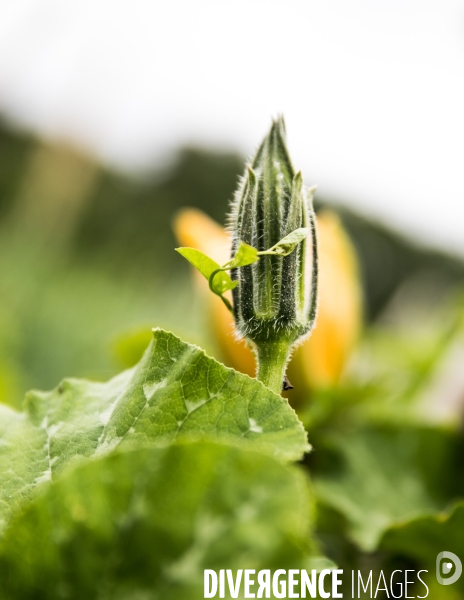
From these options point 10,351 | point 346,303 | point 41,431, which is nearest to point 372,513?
point 346,303

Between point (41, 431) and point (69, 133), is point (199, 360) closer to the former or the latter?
point (41, 431)

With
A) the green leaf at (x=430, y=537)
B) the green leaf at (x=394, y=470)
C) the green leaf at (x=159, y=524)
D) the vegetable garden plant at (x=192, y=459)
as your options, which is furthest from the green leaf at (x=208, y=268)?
the green leaf at (x=394, y=470)

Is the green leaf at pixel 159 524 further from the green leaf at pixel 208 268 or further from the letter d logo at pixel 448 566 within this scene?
the letter d logo at pixel 448 566

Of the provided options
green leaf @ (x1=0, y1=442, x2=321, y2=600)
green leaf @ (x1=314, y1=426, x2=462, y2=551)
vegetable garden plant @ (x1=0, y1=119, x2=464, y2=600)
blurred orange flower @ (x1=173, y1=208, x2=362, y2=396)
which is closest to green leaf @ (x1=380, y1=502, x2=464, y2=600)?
vegetable garden plant @ (x1=0, y1=119, x2=464, y2=600)

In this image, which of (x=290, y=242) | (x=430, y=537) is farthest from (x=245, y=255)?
(x=430, y=537)

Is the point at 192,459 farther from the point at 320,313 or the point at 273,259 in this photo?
the point at 320,313

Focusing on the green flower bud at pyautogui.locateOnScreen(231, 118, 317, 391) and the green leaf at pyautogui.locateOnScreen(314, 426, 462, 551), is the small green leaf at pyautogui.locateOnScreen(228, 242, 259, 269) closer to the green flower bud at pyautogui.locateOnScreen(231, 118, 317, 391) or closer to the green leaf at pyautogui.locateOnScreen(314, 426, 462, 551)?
the green flower bud at pyautogui.locateOnScreen(231, 118, 317, 391)

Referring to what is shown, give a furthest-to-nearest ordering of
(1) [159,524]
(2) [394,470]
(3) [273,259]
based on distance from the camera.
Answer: (2) [394,470] < (3) [273,259] < (1) [159,524]
